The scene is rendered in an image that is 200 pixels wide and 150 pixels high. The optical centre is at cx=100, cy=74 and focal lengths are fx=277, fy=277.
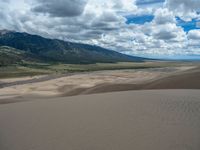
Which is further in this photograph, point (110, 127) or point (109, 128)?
point (110, 127)

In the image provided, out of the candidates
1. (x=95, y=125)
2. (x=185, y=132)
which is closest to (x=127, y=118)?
(x=95, y=125)

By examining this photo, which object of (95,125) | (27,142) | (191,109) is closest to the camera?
(27,142)

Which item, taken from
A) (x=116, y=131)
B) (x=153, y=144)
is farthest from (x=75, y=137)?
(x=153, y=144)

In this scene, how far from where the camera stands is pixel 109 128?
10.2 m

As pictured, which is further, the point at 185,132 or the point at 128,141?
the point at 185,132

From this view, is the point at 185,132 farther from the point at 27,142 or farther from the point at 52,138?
the point at 27,142

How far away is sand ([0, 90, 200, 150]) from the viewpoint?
846 cm

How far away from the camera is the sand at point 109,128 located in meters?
8.46

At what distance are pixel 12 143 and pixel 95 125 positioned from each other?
10.4ft

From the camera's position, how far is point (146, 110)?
42.4 feet

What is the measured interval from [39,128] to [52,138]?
1.73m

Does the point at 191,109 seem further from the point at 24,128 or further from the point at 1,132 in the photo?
the point at 1,132

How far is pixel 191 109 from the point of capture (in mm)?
12469

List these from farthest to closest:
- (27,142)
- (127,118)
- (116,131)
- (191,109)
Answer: (191,109), (127,118), (116,131), (27,142)
